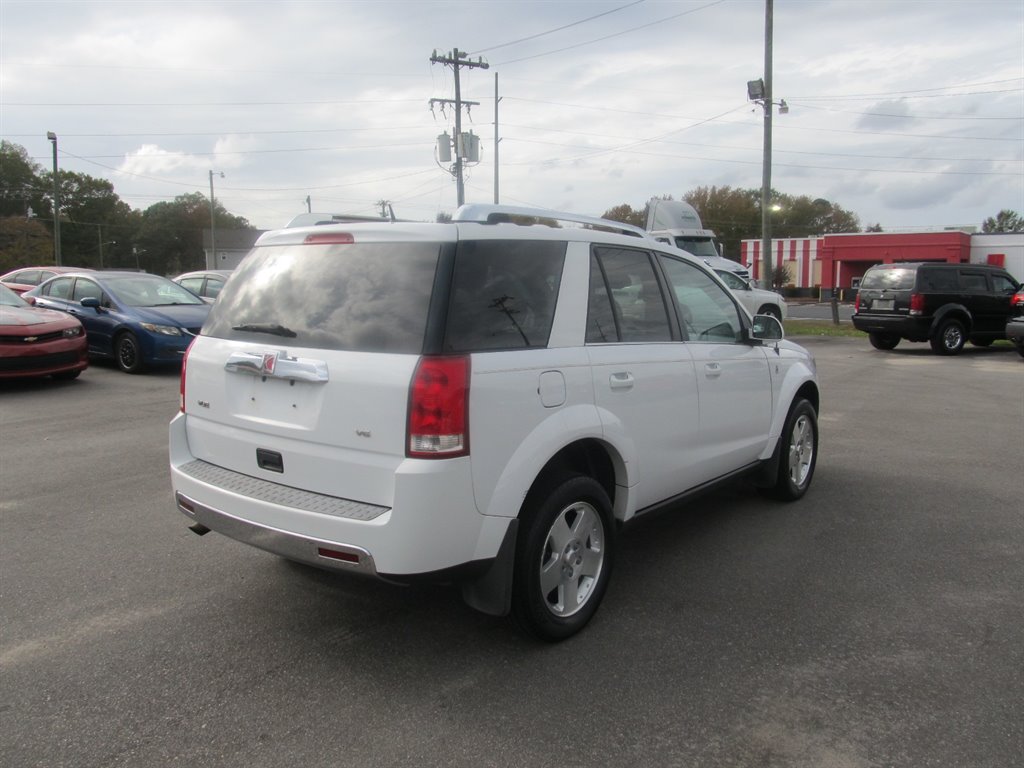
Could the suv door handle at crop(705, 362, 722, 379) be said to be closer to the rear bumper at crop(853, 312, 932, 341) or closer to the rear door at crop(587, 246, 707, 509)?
the rear door at crop(587, 246, 707, 509)

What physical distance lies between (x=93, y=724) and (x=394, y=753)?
1.12m

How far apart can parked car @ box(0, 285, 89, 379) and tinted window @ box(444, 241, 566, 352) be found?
9214 mm

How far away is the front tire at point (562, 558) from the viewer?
3299mm

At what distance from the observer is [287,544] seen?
3215mm

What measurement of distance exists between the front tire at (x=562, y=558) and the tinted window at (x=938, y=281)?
1589 cm

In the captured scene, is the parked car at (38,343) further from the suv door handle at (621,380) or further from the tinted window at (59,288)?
the suv door handle at (621,380)

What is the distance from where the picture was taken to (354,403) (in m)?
3.08

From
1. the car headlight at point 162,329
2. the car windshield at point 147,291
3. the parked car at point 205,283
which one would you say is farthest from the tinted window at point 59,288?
the parked car at point 205,283

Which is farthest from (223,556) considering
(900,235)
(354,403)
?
(900,235)

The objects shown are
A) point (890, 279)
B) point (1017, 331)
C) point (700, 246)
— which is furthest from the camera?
point (700, 246)

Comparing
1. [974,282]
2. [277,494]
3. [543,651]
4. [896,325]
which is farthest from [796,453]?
[974,282]

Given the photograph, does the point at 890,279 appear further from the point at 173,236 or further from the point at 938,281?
the point at 173,236

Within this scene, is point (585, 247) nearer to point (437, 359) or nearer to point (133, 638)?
point (437, 359)

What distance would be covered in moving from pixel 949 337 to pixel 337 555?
17438 millimetres
